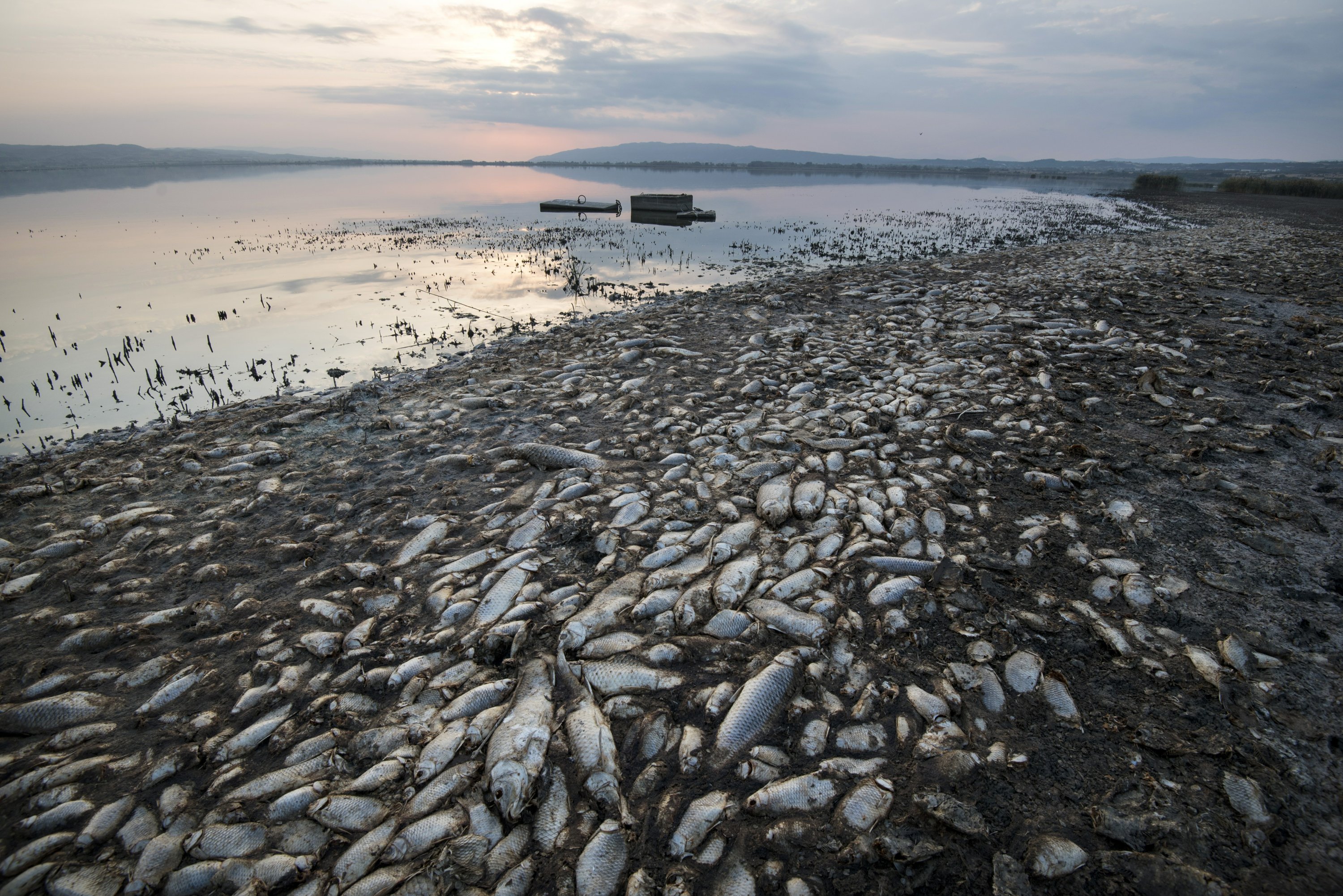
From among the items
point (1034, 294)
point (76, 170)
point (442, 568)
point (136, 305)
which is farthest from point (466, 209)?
point (76, 170)

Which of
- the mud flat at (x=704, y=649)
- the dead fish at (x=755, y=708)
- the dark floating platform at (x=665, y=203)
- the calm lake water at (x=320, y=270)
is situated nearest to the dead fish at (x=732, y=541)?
the mud flat at (x=704, y=649)

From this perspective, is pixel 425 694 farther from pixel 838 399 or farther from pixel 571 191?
pixel 571 191

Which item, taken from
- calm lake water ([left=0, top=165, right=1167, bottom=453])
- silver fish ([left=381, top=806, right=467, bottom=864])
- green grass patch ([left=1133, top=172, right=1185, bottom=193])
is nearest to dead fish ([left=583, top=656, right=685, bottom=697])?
silver fish ([left=381, top=806, right=467, bottom=864])

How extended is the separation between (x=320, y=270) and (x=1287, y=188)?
6737 centimetres

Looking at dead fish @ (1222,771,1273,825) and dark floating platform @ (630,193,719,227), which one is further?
dark floating platform @ (630,193,719,227)

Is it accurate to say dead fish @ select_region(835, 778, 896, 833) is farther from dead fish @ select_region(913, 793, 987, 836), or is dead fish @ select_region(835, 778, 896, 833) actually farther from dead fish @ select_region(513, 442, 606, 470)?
dead fish @ select_region(513, 442, 606, 470)

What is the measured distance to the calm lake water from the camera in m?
10.3

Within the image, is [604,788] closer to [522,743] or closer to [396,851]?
[522,743]

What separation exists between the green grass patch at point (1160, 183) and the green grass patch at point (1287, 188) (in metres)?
5.14

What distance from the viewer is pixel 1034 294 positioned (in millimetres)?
11711

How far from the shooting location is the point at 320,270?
727 inches

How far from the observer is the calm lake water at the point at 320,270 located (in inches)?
407

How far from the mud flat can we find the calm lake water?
378 centimetres

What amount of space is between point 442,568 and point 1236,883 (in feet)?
15.6
